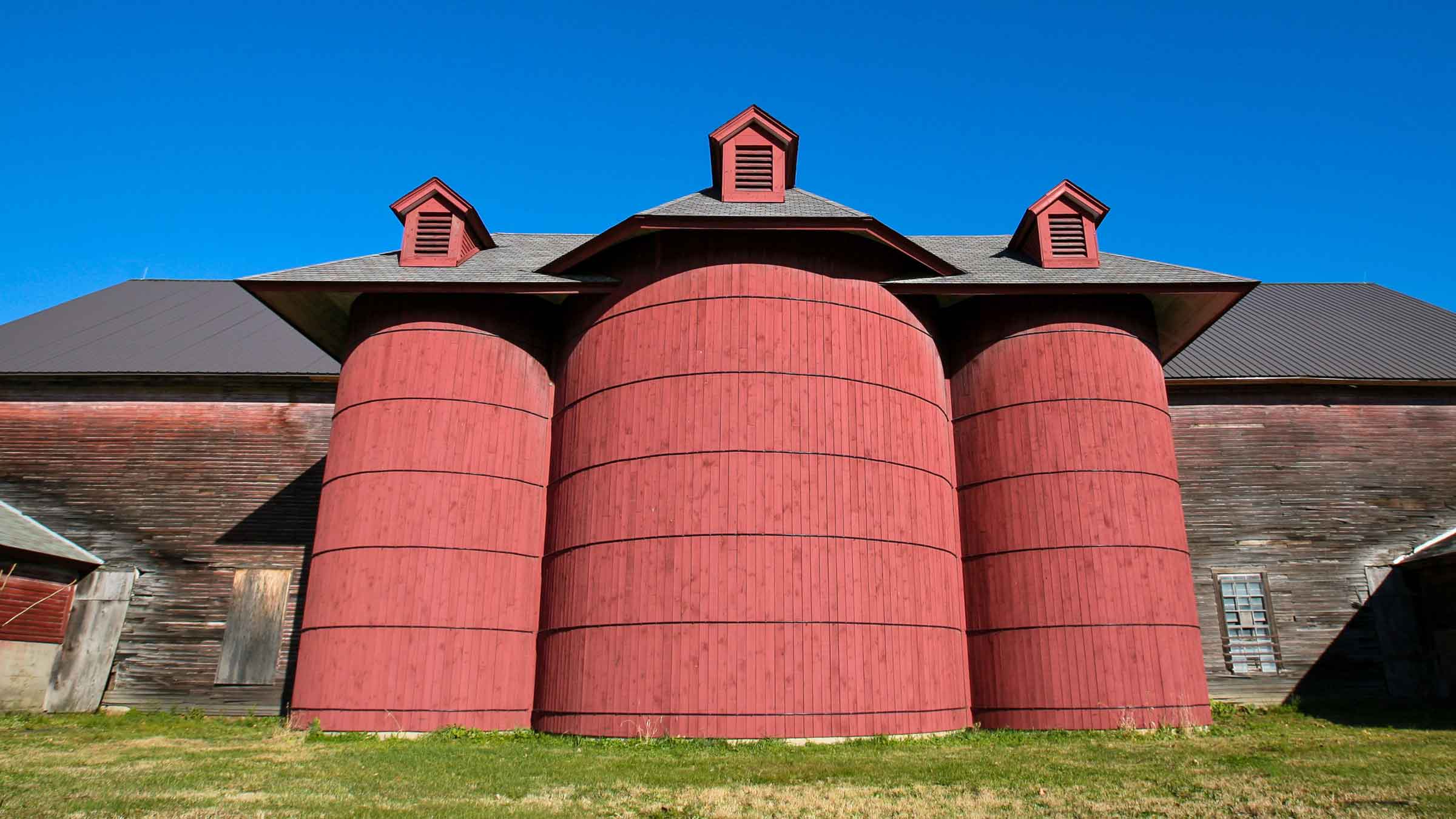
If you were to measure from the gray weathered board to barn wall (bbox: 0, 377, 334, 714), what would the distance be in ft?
0.83

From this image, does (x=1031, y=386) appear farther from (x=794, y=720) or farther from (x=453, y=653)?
(x=453, y=653)

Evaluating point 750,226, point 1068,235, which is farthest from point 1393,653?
point 750,226

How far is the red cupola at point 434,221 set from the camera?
2086 cm

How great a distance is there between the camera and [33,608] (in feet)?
71.8

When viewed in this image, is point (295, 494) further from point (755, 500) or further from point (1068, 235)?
Result: point (1068, 235)

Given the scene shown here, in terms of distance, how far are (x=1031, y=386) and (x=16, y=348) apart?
26914 millimetres

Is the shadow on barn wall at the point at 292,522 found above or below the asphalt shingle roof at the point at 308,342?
below

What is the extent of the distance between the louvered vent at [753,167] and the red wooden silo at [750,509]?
1860 millimetres

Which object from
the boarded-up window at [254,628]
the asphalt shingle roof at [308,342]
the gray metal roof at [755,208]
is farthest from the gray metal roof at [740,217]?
the boarded-up window at [254,628]

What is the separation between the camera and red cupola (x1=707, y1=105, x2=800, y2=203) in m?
19.8

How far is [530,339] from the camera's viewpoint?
20000 mm

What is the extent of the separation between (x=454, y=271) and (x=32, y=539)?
12.3 m

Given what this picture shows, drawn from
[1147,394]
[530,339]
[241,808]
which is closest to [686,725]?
[241,808]

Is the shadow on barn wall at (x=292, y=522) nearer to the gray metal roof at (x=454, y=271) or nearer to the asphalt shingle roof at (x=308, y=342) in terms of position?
the asphalt shingle roof at (x=308, y=342)
